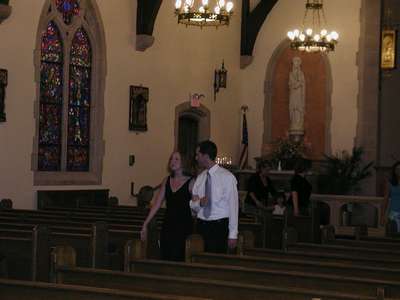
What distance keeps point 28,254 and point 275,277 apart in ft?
8.02

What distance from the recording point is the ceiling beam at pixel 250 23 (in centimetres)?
1812

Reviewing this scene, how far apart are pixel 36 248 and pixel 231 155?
1163cm

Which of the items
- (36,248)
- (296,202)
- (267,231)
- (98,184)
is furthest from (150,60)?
(36,248)

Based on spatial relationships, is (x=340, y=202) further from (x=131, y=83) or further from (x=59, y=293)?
(x=59, y=293)

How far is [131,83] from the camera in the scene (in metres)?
15.5

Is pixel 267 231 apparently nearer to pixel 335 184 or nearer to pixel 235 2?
pixel 335 184

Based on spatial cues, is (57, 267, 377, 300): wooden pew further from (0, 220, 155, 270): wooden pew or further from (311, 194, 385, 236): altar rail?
(311, 194, 385, 236): altar rail

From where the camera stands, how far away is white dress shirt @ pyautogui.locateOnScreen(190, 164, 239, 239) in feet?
23.1

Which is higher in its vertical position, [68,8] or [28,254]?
[68,8]

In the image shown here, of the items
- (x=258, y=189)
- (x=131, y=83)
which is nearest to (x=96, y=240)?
(x=258, y=189)

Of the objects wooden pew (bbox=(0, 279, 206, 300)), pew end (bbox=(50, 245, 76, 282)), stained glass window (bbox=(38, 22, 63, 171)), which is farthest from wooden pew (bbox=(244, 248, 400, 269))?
stained glass window (bbox=(38, 22, 63, 171))

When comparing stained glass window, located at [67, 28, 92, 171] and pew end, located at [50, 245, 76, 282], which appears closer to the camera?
pew end, located at [50, 245, 76, 282]

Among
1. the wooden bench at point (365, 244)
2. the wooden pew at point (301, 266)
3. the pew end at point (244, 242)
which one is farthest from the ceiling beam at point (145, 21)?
the wooden pew at point (301, 266)

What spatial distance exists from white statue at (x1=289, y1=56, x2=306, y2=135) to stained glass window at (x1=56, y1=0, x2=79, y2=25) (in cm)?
491
